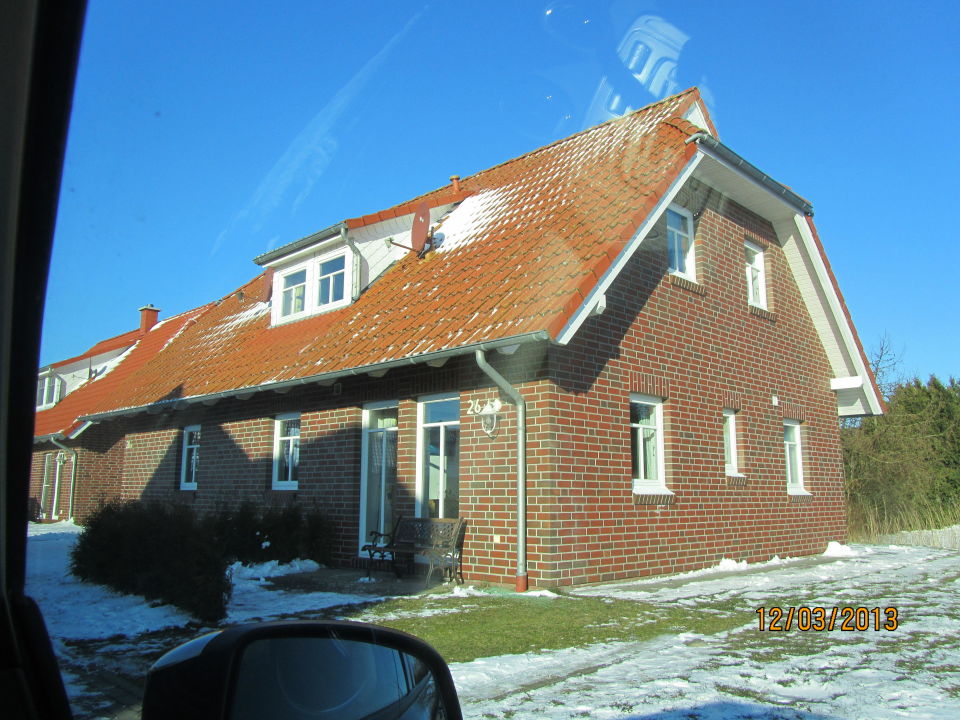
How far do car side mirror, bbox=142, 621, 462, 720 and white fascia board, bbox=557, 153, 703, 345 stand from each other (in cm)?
714

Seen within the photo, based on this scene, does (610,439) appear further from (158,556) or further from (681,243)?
(158,556)

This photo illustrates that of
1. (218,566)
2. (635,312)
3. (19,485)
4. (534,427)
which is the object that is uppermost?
(635,312)

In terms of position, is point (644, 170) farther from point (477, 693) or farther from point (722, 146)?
point (477, 693)

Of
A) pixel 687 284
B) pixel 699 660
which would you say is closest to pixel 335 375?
pixel 687 284

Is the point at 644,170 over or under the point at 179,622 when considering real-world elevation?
over

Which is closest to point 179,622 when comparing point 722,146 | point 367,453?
point 367,453

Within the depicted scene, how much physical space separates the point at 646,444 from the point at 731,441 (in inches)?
108

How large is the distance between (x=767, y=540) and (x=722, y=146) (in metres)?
6.73

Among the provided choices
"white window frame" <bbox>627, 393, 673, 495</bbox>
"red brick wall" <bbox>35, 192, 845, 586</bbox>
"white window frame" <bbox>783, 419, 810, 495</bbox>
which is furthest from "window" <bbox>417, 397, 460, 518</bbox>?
"white window frame" <bbox>783, 419, 810, 495</bbox>

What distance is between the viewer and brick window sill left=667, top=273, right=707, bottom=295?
12295mm

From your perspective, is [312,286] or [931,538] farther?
[931,538]

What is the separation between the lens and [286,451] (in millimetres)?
13984

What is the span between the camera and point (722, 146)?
12250 millimetres

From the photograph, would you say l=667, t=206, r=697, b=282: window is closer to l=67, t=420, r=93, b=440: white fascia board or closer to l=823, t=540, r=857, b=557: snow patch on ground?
l=823, t=540, r=857, b=557: snow patch on ground
